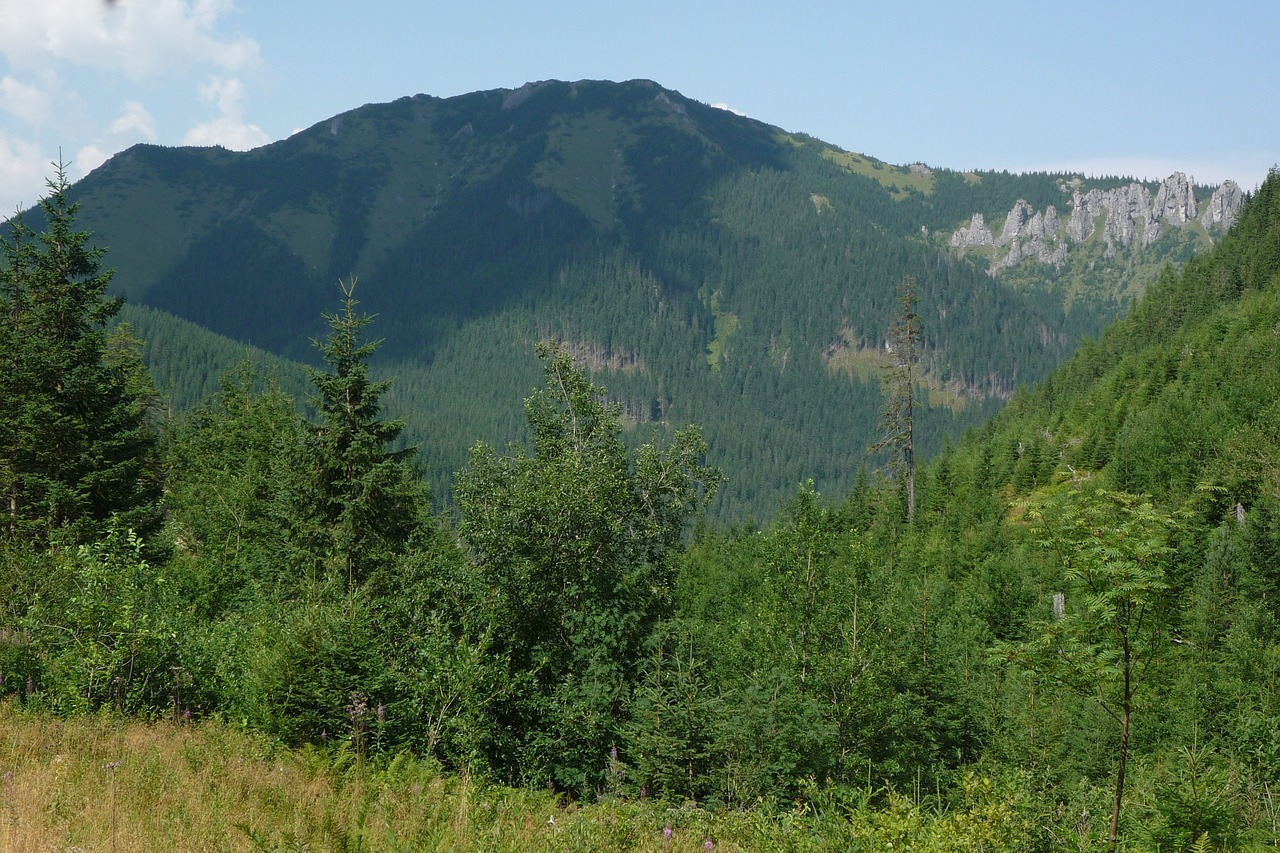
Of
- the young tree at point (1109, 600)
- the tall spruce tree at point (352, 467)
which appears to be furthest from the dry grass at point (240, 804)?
the tall spruce tree at point (352, 467)

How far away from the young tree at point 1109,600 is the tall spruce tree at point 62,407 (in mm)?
26264

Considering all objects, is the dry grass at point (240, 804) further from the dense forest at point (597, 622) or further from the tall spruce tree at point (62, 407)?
the tall spruce tree at point (62, 407)

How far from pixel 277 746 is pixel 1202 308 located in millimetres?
102019

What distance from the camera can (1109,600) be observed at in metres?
9.55

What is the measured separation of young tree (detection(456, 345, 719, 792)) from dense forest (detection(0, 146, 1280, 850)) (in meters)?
0.07

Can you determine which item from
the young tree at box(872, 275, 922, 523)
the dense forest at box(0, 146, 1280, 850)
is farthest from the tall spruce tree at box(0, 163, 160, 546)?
the young tree at box(872, 275, 922, 523)

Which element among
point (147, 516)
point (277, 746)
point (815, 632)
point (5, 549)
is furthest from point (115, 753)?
point (147, 516)

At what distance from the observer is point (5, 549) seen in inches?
775

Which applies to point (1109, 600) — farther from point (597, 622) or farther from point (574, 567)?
point (574, 567)

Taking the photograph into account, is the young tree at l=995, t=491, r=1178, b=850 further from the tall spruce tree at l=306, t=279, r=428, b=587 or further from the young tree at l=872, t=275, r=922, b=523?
the young tree at l=872, t=275, r=922, b=523

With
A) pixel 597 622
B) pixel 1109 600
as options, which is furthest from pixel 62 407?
pixel 1109 600

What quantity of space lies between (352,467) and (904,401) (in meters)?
48.7

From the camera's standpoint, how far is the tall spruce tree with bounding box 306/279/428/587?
2562 centimetres

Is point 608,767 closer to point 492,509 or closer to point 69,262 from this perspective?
point 492,509
